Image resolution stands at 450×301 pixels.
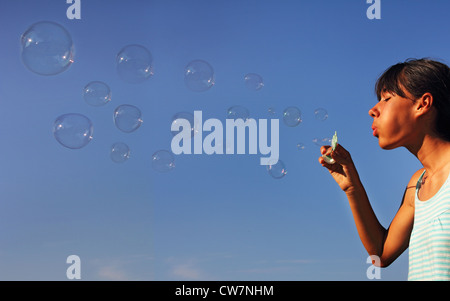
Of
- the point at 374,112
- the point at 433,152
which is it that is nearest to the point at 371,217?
the point at 433,152

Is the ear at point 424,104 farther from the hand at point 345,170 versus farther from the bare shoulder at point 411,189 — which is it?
the hand at point 345,170

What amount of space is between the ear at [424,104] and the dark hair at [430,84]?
0.02m

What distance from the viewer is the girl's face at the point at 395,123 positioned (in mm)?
2564

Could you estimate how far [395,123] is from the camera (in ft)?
8.43

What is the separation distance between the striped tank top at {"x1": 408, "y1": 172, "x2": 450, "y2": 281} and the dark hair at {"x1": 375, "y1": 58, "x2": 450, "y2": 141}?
0.44 m

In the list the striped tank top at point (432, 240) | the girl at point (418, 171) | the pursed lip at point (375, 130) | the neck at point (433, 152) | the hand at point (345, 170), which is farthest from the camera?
the hand at point (345, 170)

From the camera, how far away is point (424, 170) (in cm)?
273

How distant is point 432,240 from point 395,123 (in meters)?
0.69

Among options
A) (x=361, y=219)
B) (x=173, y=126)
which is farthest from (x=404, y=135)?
(x=173, y=126)

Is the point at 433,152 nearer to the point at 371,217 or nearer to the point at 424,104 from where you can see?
the point at 424,104

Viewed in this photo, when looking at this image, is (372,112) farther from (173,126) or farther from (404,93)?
(173,126)

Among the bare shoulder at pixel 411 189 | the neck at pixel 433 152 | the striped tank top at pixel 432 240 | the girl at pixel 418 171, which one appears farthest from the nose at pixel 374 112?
the striped tank top at pixel 432 240

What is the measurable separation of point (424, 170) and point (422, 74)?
21.9 inches
